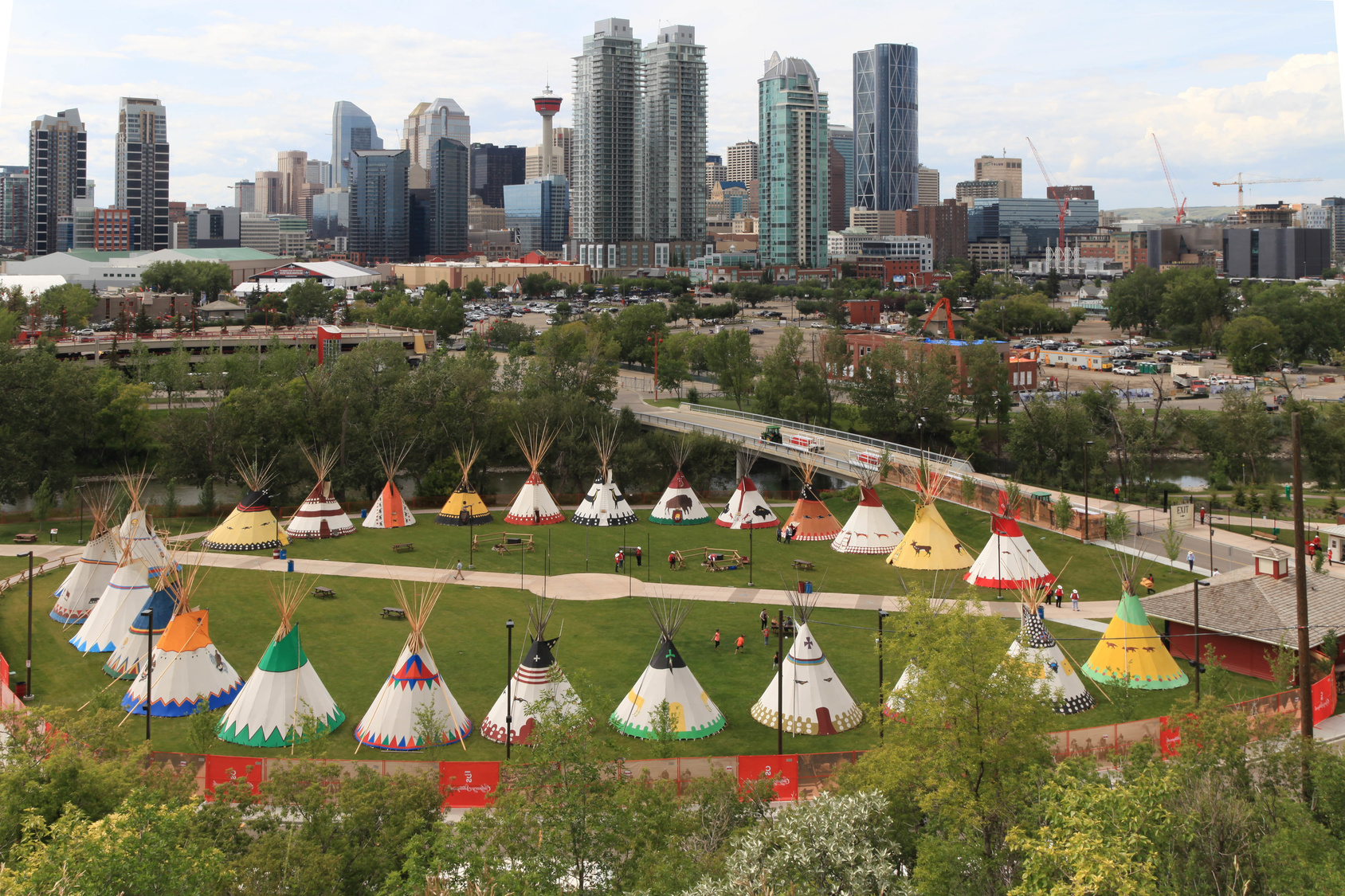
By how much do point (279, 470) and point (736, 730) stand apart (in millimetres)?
44770

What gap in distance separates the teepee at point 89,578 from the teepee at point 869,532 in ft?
102

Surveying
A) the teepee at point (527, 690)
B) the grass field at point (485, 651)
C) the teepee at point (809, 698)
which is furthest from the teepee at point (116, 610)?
the teepee at point (809, 698)

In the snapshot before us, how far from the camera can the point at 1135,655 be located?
34.7 m

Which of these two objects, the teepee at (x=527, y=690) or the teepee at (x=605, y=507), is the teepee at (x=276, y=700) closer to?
the teepee at (x=527, y=690)

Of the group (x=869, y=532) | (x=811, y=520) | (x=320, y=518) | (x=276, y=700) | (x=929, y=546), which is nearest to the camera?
(x=276, y=700)

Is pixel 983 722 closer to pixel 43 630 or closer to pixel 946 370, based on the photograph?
pixel 43 630

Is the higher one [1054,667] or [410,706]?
[1054,667]

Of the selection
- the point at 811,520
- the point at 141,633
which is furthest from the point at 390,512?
the point at 141,633

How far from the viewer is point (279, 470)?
68.3 metres

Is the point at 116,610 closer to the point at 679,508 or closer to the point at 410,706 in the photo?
the point at 410,706

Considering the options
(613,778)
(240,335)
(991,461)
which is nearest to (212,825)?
(613,778)

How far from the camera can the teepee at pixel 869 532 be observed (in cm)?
5316

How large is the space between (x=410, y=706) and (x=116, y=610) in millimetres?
14636

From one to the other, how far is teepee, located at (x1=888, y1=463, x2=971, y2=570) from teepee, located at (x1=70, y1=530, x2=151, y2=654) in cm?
3057
